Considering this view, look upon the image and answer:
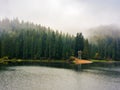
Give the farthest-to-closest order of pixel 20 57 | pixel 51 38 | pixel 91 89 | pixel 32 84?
pixel 51 38
pixel 20 57
pixel 32 84
pixel 91 89

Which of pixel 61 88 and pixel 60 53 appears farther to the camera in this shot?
pixel 60 53

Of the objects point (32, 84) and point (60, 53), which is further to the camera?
point (60, 53)

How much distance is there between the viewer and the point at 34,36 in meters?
187

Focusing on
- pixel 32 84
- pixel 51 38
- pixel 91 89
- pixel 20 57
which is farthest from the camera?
pixel 51 38

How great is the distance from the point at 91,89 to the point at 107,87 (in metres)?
5.02

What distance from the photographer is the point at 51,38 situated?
608ft

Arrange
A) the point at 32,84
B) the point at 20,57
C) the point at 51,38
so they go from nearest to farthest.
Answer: the point at 32,84 < the point at 20,57 < the point at 51,38

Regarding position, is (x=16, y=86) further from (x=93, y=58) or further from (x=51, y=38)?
(x=93, y=58)

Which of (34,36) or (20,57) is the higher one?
(34,36)

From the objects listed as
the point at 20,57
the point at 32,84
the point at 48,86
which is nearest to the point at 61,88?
the point at 48,86

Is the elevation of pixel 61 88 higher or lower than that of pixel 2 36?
lower

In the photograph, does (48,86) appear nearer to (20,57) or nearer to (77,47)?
(20,57)

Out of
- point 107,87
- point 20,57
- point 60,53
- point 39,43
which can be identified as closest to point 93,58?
point 60,53

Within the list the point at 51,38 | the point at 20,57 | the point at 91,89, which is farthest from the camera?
the point at 51,38
